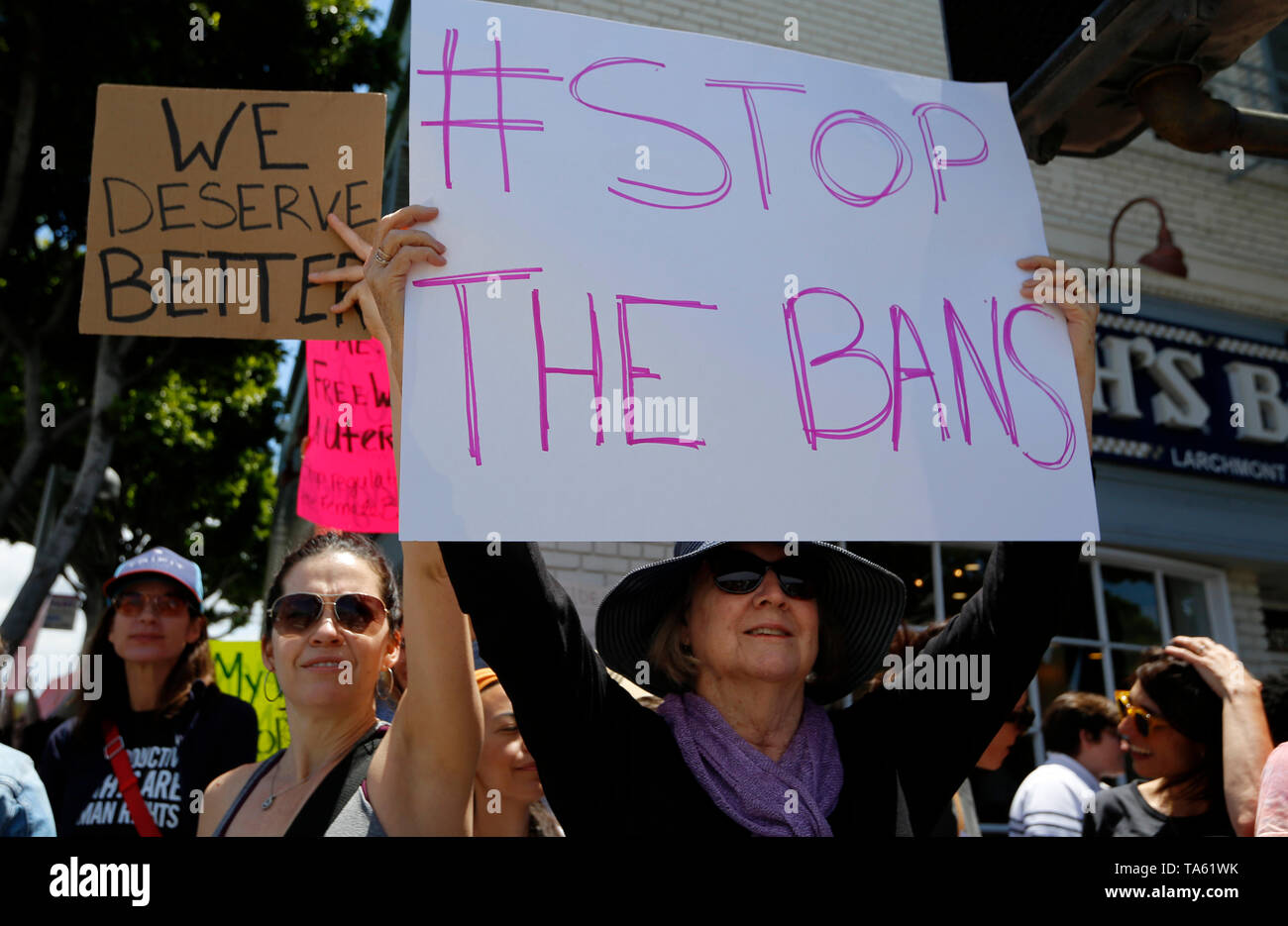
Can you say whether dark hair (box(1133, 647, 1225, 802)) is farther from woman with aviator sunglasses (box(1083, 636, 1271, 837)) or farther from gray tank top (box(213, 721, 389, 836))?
gray tank top (box(213, 721, 389, 836))

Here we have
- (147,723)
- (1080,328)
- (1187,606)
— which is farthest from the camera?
(1187,606)

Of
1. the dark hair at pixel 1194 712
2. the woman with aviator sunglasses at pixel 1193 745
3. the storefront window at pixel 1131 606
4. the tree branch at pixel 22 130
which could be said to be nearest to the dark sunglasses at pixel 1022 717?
the woman with aviator sunglasses at pixel 1193 745

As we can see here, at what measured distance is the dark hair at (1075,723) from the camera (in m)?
4.21

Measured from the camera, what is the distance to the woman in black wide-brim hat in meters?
1.51

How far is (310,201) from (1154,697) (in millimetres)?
2304

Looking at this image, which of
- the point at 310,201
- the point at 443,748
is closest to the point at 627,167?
the point at 310,201

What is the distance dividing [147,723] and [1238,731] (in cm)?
288

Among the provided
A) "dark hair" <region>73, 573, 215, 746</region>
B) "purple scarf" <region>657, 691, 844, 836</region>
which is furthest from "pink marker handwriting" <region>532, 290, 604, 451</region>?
"dark hair" <region>73, 573, 215, 746</region>

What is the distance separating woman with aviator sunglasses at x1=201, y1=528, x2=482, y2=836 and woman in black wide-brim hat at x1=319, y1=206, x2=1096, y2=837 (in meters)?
0.21

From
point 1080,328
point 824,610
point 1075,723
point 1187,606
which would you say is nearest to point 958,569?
point 1187,606

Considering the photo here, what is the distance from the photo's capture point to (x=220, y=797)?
2.10 meters

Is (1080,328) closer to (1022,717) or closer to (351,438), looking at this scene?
(351,438)

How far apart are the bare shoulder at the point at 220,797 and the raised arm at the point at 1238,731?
2074 mm
